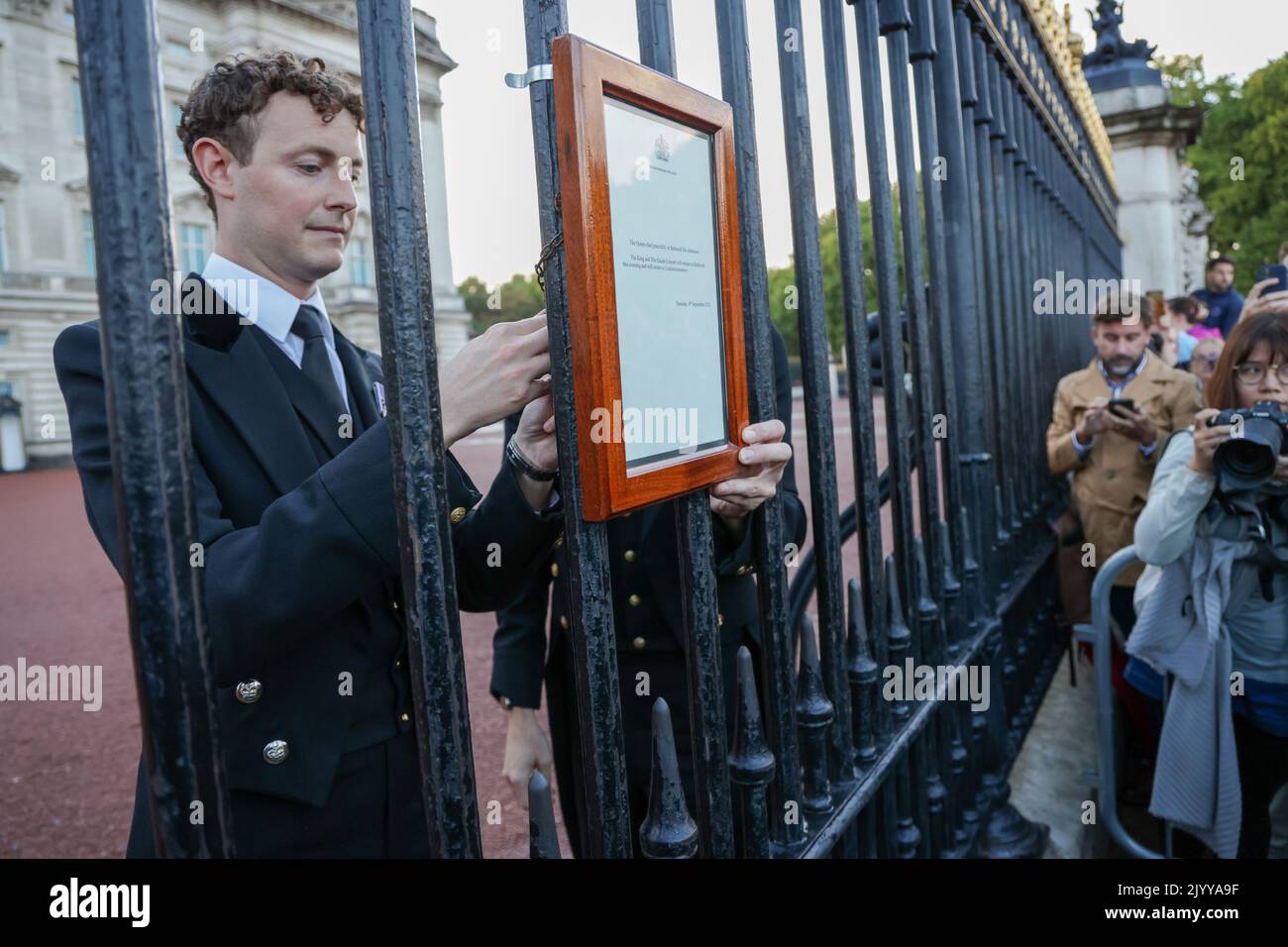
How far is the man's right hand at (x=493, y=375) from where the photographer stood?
1.09 meters

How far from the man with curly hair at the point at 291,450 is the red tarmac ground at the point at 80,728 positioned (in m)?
1.89

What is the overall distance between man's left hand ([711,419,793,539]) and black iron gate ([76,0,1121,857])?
0.07m

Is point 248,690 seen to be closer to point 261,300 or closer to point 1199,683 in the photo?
point 261,300

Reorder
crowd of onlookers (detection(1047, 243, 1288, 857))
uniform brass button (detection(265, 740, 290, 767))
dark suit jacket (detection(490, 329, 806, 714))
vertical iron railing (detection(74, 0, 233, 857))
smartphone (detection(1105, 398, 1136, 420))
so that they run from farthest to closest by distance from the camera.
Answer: smartphone (detection(1105, 398, 1136, 420))
crowd of onlookers (detection(1047, 243, 1288, 857))
dark suit jacket (detection(490, 329, 806, 714))
uniform brass button (detection(265, 740, 290, 767))
vertical iron railing (detection(74, 0, 233, 857))

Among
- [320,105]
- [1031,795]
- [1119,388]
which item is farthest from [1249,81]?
[320,105]

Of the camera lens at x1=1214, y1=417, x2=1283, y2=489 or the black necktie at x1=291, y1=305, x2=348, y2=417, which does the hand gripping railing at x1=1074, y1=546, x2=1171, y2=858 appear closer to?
the camera lens at x1=1214, y1=417, x2=1283, y2=489

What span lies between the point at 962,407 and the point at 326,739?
80.9 inches

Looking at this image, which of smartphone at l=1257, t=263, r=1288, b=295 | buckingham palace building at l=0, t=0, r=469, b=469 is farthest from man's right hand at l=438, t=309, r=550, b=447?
buckingham palace building at l=0, t=0, r=469, b=469

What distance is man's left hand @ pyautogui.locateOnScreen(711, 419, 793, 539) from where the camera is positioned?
1.40 metres

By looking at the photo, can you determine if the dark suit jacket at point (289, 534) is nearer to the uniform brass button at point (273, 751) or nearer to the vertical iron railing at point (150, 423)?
the uniform brass button at point (273, 751)

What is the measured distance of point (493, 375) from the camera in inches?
44.3

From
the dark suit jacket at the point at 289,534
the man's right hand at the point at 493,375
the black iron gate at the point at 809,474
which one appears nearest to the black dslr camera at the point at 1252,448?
the black iron gate at the point at 809,474

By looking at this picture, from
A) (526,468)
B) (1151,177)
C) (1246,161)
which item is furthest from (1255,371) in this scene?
(1246,161)
